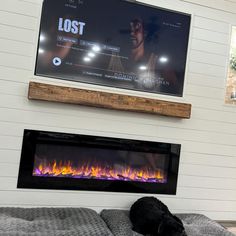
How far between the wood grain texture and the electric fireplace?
12.1 inches

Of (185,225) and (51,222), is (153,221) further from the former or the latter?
(51,222)

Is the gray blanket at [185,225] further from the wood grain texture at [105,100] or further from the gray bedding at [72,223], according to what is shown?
the wood grain texture at [105,100]

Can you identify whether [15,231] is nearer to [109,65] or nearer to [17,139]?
[17,139]

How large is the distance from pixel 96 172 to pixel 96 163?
0.08 meters

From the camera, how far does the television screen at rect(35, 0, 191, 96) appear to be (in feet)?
9.16

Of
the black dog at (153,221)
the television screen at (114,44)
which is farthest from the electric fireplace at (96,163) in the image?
the television screen at (114,44)

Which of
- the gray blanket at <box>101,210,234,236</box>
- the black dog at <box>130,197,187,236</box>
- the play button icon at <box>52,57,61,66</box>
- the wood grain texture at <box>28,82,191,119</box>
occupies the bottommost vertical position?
the gray blanket at <box>101,210,234,236</box>

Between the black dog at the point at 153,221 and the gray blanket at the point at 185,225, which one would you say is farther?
the gray blanket at the point at 185,225

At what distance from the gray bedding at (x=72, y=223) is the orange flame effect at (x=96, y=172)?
1.03 ft

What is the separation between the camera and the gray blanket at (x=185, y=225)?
2.51 metres

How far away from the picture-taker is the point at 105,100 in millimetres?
2854

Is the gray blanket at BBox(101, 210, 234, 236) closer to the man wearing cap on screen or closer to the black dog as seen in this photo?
the black dog

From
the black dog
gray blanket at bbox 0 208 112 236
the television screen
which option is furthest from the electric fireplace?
the television screen

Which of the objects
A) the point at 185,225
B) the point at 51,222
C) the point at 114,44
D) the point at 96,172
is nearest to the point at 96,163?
the point at 96,172
